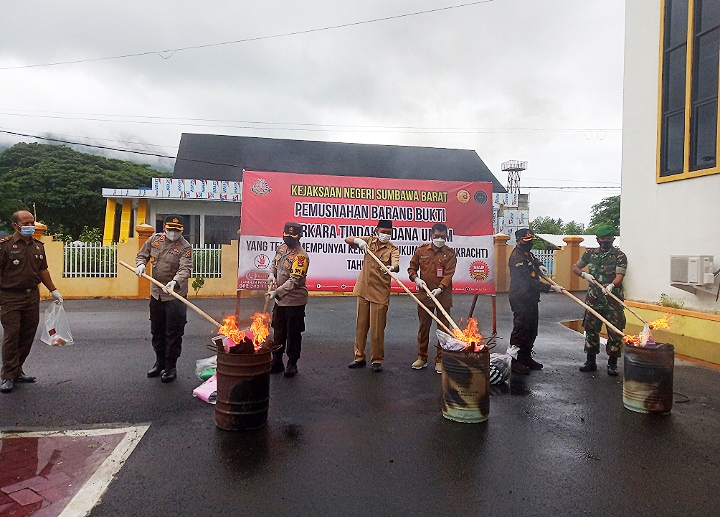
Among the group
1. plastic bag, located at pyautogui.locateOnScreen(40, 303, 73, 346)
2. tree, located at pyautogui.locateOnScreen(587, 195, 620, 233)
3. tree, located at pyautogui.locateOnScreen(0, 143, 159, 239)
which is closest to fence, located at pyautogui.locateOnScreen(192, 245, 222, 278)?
plastic bag, located at pyautogui.locateOnScreen(40, 303, 73, 346)

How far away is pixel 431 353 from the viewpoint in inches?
298

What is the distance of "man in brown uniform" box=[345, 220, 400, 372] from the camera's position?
625 cm

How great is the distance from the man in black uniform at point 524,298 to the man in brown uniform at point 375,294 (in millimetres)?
1647

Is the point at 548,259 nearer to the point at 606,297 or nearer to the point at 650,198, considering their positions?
the point at 650,198

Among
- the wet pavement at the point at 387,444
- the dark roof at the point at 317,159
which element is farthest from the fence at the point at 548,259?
the wet pavement at the point at 387,444

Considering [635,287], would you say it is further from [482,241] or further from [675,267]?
[482,241]

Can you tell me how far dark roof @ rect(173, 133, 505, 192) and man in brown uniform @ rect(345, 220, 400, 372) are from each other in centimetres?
1870

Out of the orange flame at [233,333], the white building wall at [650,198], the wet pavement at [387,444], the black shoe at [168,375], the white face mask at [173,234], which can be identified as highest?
the white building wall at [650,198]

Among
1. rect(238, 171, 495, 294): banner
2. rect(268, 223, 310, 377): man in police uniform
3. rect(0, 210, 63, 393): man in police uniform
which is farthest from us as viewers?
rect(238, 171, 495, 294): banner

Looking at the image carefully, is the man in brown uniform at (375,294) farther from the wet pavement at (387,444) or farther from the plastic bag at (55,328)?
the plastic bag at (55,328)

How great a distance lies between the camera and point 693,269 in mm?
7266

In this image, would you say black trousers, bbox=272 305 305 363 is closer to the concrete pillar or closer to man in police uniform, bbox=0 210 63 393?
man in police uniform, bbox=0 210 63 393

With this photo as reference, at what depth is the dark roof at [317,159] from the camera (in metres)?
24.4

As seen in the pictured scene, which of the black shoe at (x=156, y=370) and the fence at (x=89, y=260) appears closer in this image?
the black shoe at (x=156, y=370)
